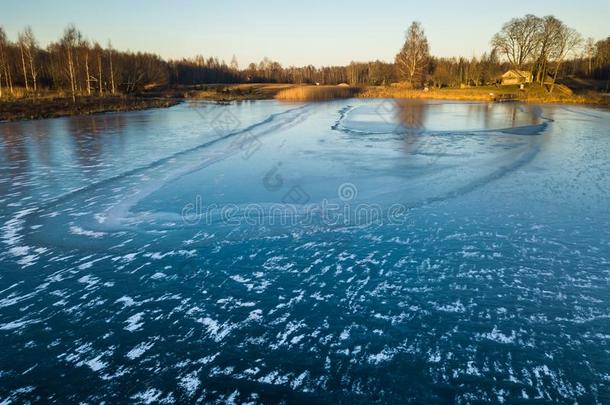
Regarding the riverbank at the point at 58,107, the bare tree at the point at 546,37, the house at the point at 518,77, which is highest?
the bare tree at the point at 546,37

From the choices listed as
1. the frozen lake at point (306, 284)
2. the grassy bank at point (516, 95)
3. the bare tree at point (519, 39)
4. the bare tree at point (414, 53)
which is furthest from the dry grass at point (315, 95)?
the frozen lake at point (306, 284)

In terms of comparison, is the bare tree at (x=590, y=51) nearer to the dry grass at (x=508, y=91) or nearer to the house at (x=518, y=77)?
the house at (x=518, y=77)

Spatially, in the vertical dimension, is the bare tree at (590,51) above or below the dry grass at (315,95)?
above

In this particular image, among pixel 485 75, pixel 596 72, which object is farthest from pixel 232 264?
pixel 596 72

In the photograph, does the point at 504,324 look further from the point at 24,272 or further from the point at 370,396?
the point at 24,272

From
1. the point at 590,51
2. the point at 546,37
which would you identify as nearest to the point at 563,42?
the point at 546,37

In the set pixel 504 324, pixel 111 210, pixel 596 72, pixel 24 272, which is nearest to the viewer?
pixel 504 324

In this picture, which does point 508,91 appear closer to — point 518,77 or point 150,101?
point 518,77
